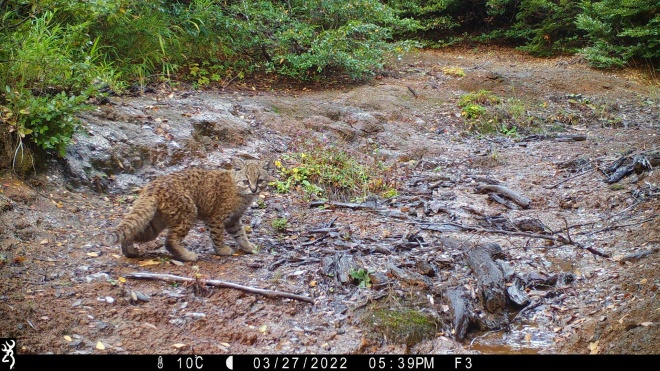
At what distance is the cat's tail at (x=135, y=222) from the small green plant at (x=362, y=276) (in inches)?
88.0

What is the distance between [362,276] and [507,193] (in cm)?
394

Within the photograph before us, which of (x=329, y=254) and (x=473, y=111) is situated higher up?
(x=329, y=254)

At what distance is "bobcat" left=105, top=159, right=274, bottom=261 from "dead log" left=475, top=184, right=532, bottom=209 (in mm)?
4004

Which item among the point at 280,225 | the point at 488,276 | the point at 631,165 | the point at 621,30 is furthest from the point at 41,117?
the point at 621,30

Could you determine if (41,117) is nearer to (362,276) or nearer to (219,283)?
(219,283)

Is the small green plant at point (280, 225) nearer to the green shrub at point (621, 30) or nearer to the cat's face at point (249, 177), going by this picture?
the cat's face at point (249, 177)

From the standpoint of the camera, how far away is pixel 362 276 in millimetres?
6207

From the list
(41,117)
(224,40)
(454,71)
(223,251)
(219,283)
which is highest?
(41,117)

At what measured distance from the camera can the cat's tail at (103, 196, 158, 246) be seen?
569 cm

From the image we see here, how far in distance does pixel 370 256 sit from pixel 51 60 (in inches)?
204

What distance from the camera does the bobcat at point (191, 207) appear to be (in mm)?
6070

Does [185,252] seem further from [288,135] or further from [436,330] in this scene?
[288,135]

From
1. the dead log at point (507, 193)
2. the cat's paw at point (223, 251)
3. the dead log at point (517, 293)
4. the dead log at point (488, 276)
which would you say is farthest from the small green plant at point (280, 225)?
the dead log at point (507, 193)

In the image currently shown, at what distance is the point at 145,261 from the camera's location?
20.7ft
